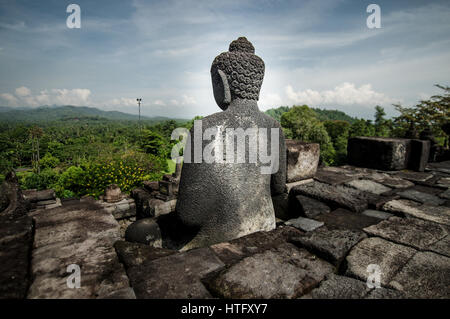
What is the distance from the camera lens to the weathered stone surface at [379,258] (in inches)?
57.7

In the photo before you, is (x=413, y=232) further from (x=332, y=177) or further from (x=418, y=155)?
(x=418, y=155)

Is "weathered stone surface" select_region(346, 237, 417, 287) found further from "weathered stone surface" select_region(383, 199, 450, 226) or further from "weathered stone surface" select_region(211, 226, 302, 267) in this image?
"weathered stone surface" select_region(383, 199, 450, 226)

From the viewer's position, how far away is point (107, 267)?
1.40 meters

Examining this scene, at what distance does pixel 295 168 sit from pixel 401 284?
7.71 feet

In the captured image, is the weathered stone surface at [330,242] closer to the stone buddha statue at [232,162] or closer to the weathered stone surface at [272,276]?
the weathered stone surface at [272,276]

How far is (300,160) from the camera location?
3662 mm

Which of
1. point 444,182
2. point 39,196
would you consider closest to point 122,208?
point 39,196

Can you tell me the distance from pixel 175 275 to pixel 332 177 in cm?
364

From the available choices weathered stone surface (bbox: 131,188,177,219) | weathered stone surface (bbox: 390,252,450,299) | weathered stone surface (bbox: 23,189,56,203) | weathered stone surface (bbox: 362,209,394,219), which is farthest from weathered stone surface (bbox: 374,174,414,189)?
weathered stone surface (bbox: 23,189,56,203)

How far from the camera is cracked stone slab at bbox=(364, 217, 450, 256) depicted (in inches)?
72.8

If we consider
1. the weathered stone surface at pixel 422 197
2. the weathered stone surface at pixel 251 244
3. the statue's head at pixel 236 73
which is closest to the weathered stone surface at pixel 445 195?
the weathered stone surface at pixel 422 197

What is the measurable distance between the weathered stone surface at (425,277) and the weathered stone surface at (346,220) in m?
0.57

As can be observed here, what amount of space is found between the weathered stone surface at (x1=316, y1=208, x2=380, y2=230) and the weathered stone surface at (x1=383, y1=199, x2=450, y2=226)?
0.53 m
